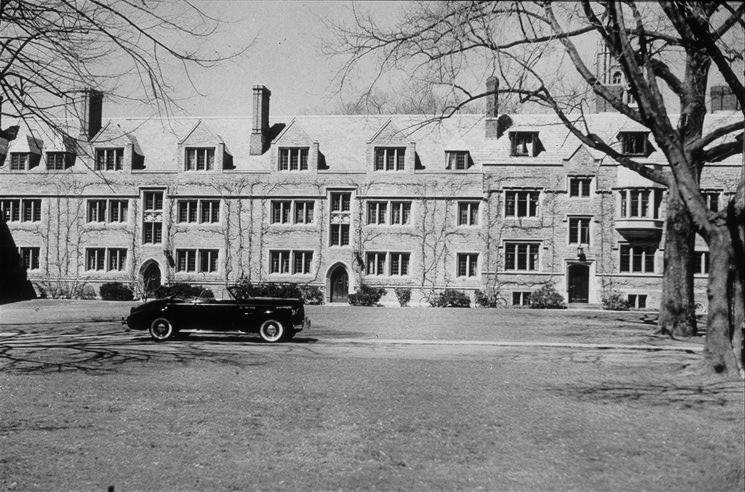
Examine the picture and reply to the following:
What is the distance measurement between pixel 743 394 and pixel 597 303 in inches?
1060

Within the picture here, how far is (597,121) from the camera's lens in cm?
4075

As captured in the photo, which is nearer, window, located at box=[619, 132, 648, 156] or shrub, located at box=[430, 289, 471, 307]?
shrub, located at box=[430, 289, 471, 307]

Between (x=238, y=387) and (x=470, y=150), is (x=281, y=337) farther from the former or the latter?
(x=470, y=150)

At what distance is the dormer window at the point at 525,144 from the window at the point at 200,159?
17.7 m

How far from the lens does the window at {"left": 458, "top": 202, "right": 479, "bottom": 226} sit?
38.3m

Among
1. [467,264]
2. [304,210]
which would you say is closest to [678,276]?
[467,264]

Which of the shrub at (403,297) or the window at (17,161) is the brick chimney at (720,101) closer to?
the shrub at (403,297)

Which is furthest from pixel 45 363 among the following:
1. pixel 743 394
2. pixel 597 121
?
pixel 597 121

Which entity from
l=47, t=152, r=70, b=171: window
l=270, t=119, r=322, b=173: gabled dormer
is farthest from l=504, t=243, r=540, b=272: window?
l=47, t=152, r=70, b=171: window

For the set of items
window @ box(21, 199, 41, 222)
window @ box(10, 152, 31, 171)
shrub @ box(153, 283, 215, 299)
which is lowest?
shrub @ box(153, 283, 215, 299)

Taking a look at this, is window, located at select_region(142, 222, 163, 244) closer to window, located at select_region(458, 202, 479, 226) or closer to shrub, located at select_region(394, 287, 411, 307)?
shrub, located at select_region(394, 287, 411, 307)

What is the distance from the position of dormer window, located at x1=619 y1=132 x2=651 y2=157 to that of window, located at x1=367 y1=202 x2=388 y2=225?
45.2 ft

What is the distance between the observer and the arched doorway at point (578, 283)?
3725 centimetres

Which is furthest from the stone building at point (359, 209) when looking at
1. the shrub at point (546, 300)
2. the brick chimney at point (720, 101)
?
the shrub at point (546, 300)
